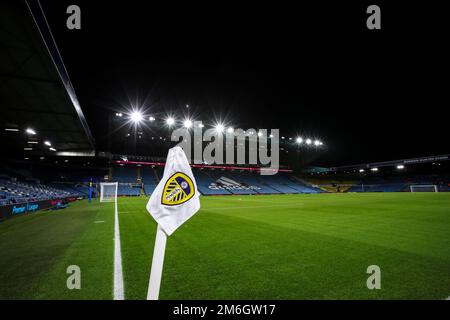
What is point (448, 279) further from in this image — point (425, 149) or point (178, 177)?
point (425, 149)

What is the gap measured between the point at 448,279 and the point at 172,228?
3.88 metres

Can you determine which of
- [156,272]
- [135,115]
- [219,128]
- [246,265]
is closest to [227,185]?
[219,128]

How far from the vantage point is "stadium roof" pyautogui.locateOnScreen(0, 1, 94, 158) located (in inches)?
258

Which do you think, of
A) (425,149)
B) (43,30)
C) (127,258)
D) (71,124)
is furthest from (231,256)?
(425,149)

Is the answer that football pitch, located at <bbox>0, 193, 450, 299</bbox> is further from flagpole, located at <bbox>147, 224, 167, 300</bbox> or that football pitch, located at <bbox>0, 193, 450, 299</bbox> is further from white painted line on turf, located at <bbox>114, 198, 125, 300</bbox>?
flagpole, located at <bbox>147, 224, 167, 300</bbox>

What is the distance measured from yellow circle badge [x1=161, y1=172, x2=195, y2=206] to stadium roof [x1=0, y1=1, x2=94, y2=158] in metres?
7.78

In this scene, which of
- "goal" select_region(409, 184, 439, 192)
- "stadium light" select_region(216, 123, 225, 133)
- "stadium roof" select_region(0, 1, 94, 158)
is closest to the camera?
"stadium roof" select_region(0, 1, 94, 158)

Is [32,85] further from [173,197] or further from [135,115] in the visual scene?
[135,115]

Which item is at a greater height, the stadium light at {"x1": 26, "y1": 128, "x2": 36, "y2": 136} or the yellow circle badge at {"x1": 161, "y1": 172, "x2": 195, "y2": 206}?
the stadium light at {"x1": 26, "y1": 128, "x2": 36, "y2": 136}

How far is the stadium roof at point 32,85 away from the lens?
655cm

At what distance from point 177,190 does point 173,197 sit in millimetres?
77

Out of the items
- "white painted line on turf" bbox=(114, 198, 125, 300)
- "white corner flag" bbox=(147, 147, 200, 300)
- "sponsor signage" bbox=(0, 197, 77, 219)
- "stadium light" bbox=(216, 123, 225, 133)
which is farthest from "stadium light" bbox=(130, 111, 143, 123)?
"white corner flag" bbox=(147, 147, 200, 300)
